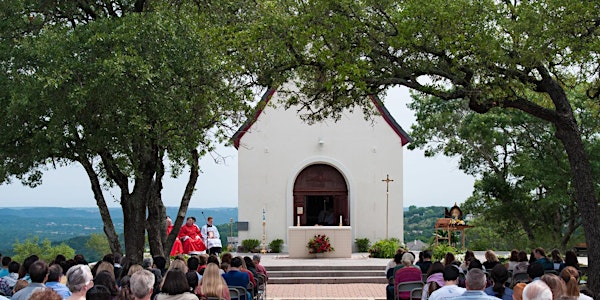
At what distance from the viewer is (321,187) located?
31.9 meters

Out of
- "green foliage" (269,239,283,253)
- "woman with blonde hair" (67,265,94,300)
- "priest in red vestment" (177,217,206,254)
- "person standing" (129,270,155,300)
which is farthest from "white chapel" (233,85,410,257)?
"person standing" (129,270,155,300)

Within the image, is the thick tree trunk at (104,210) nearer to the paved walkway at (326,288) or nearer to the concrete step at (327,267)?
the paved walkway at (326,288)

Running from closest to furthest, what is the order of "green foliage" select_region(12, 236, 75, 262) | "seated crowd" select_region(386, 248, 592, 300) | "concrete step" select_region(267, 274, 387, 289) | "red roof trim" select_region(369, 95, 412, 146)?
"seated crowd" select_region(386, 248, 592, 300)
"concrete step" select_region(267, 274, 387, 289)
"red roof trim" select_region(369, 95, 412, 146)
"green foliage" select_region(12, 236, 75, 262)

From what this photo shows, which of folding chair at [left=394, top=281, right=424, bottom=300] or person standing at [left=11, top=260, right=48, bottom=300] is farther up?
person standing at [left=11, top=260, right=48, bottom=300]

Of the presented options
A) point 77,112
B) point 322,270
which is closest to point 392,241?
point 322,270

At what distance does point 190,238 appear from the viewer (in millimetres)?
23625

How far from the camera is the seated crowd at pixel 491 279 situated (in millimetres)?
8203

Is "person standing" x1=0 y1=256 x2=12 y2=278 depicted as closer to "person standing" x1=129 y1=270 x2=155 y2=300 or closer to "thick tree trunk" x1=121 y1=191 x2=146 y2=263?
"thick tree trunk" x1=121 y1=191 x2=146 y2=263

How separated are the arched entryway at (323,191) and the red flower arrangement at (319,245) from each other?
15.4 feet

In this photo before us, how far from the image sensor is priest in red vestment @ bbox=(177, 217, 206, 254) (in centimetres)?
2348

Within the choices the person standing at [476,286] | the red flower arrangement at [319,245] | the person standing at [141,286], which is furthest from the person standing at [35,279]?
the red flower arrangement at [319,245]

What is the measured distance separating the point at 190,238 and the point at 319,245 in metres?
Result: 5.01

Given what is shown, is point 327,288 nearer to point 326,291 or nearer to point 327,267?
point 326,291

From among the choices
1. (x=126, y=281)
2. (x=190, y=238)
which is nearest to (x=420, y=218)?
(x=190, y=238)
